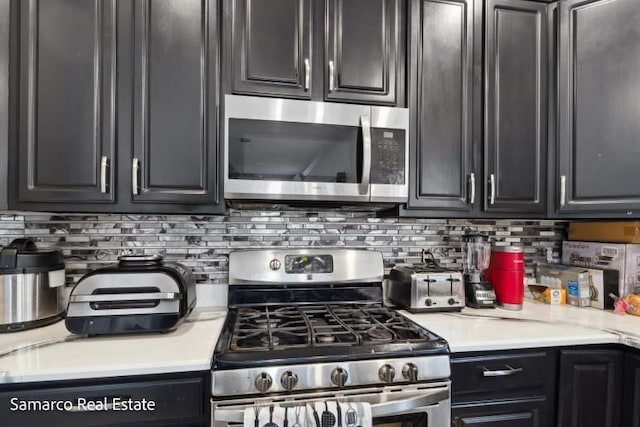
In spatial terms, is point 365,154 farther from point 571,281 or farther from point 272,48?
point 571,281

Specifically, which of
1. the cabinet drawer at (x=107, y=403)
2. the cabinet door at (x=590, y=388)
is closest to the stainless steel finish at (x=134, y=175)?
the cabinet drawer at (x=107, y=403)

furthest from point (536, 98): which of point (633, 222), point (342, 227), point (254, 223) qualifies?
point (254, 223)

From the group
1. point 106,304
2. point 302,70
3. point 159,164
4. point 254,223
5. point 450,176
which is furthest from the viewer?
point 254,223

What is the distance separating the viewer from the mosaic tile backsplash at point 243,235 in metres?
1.58

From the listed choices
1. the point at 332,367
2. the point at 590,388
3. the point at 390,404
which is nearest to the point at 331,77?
the point at 332,367

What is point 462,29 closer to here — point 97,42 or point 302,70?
point 302,70

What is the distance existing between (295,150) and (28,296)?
3.75ft

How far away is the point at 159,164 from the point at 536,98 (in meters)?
1.73

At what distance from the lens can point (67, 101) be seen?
129 centimetres

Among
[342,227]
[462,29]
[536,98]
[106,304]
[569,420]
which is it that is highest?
[462,29]

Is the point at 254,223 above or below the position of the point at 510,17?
below

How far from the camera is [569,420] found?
1.32 meters

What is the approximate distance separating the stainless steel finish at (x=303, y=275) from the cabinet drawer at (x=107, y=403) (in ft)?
1.98

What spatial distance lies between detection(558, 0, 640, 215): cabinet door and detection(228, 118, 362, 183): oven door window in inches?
41.4
